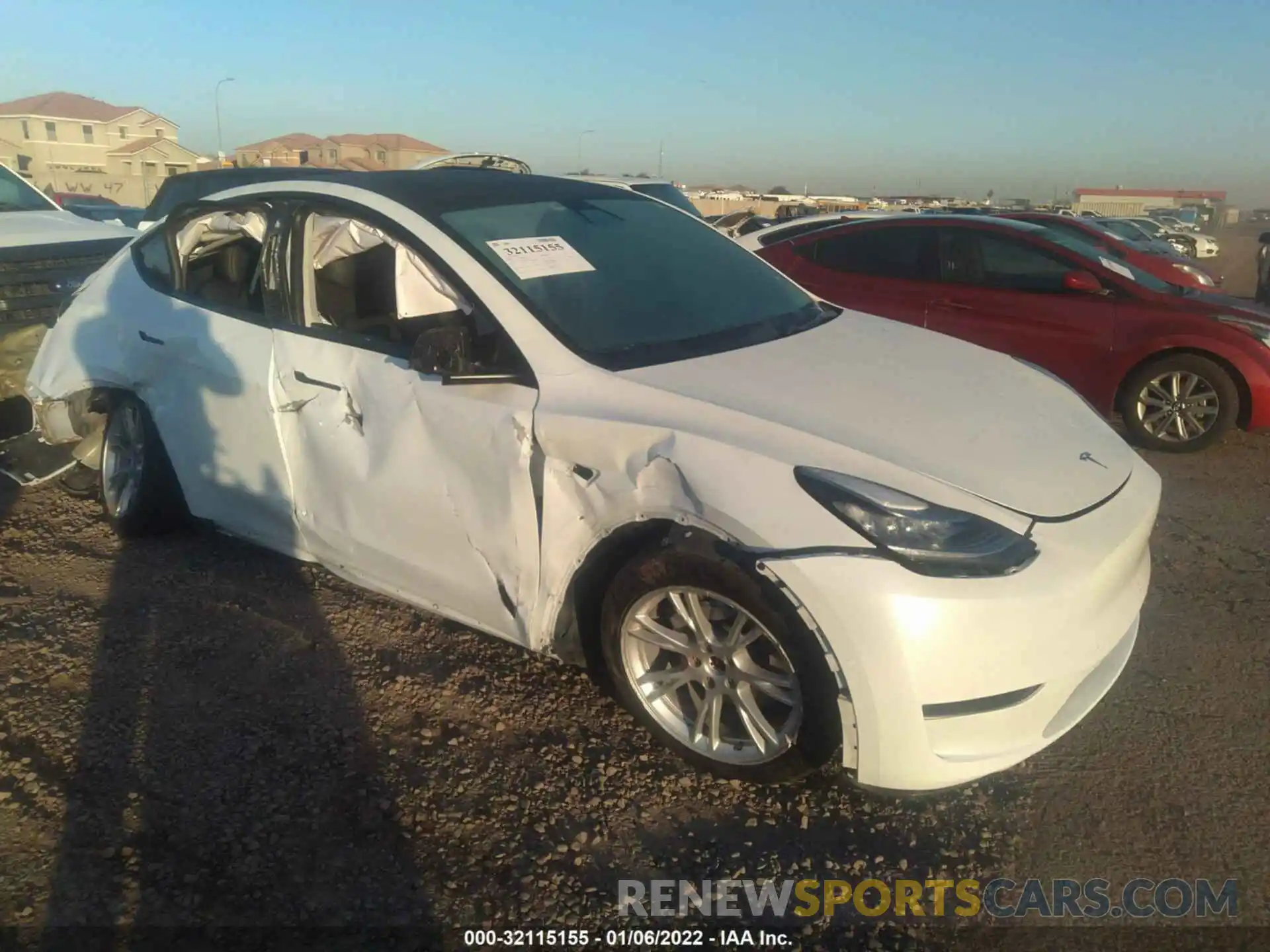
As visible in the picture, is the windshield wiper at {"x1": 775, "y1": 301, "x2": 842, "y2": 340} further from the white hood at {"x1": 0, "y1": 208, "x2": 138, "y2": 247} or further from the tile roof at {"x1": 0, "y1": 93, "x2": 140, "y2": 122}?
the tile roof at {"x1": 0, "y1": 93, "x2": 140, "y2": 122}

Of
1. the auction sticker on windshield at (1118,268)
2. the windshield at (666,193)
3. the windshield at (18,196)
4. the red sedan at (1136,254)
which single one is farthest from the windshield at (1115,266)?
the windshield at (18,196)

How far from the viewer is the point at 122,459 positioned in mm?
4516

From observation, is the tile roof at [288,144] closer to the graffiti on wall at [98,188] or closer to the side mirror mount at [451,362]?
the graffiti on wall at [98,188]

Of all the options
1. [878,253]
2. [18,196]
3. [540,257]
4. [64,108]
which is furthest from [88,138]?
[540,257]

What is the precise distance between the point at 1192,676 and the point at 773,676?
70.7 inches

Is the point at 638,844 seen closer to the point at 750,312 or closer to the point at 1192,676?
the point at 750,312

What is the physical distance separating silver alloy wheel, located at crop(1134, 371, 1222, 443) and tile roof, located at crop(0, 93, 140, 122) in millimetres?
73881

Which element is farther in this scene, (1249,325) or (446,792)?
(1249,325)

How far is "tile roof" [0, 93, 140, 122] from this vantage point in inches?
2571

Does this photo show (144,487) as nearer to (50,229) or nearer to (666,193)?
(50,229)

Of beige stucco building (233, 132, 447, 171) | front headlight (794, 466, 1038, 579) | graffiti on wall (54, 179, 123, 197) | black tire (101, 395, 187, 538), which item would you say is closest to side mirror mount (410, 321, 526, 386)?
front headlight (794, 466, 1038, 579)

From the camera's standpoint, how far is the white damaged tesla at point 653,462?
2463 millimetres

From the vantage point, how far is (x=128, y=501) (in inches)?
175

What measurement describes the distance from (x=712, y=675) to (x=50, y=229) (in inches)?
218
